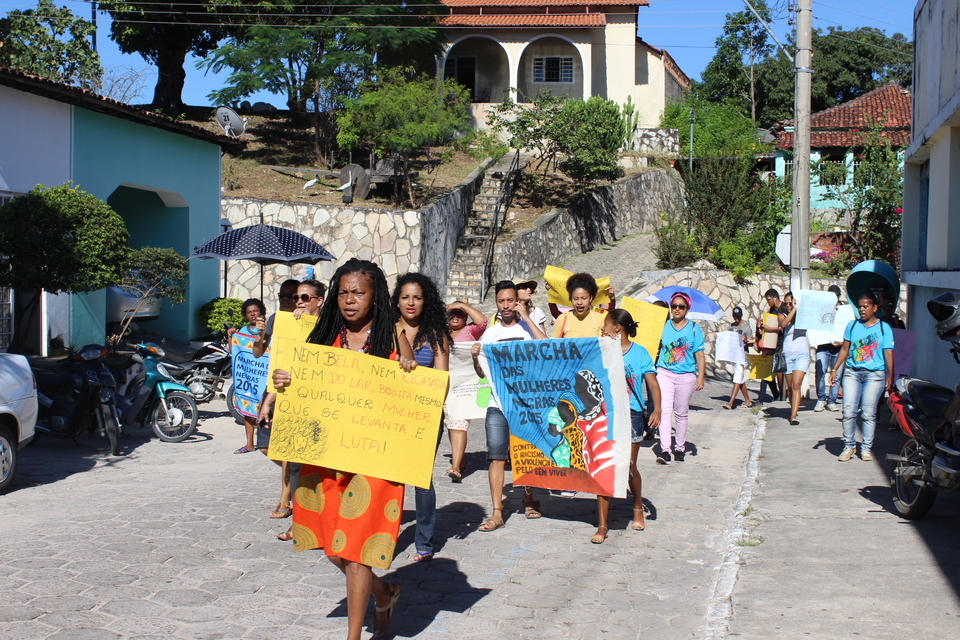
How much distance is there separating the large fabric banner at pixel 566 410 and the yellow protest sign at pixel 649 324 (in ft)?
10.7

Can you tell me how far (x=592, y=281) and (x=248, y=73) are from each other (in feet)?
61.5

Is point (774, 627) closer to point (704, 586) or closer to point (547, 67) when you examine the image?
point (704, 586)

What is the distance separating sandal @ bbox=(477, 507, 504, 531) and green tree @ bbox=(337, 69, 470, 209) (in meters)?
15.4

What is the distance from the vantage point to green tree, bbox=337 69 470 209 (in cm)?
2111

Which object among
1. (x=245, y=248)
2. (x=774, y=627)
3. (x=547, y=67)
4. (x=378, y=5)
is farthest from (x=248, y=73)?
(x=774, y=627)

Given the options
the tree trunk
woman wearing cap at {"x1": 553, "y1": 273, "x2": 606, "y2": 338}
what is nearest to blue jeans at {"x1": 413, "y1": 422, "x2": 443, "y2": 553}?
woman wearing cap at {"x1": 553, "y1": 273, "x2": 606, "y2": 338}

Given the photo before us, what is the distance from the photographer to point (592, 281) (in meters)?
7.81

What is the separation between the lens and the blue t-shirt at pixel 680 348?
9.43 m

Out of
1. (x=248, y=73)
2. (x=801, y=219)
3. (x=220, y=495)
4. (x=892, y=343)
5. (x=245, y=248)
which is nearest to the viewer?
(x=220, y=495)

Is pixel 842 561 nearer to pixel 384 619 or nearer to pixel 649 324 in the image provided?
pixel 384 619

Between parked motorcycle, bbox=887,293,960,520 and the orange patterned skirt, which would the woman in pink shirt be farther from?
the orange patterned skirt

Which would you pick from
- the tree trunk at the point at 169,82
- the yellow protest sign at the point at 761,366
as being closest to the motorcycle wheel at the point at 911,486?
the yellow protest sign at the point at 761,366

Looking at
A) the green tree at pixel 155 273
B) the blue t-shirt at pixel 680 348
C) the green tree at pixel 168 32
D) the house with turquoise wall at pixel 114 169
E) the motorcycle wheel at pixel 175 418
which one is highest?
the green tree at pixel 168 32

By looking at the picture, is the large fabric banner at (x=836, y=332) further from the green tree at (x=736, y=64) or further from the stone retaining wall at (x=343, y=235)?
the green tree at (x=736, y=64)
